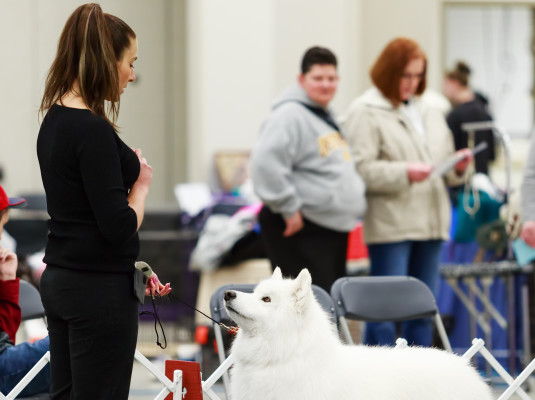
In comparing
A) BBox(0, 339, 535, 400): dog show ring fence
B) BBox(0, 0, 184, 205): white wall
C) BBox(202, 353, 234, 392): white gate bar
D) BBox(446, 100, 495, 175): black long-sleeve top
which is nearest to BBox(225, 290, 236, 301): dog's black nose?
BBox(0, 339, 535, 400): dog show ring fence

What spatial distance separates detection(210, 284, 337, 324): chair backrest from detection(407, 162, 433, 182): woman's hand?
109 centimetres

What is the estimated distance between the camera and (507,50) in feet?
38.4

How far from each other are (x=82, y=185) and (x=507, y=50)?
994 cm

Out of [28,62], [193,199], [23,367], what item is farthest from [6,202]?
[28,62]

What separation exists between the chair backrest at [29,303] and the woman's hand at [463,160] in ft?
7.57

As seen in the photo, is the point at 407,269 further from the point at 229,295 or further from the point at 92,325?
the point at 92,325

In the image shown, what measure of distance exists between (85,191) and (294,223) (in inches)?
92.4

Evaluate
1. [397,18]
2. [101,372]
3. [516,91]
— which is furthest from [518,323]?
[516,91]

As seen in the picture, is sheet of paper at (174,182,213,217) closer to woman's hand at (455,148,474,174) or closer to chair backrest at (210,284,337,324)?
woman's hand at (455,148,474,174)

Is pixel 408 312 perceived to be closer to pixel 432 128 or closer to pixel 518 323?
pixel 432 128

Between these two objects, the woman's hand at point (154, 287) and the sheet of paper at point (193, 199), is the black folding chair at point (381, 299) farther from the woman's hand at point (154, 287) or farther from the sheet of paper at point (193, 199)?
the sheet of paper at point (193, 199)

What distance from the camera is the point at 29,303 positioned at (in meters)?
4.05

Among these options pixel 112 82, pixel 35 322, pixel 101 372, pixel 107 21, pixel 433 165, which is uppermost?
pixel 107 21

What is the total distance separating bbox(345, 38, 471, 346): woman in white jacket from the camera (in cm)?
496
